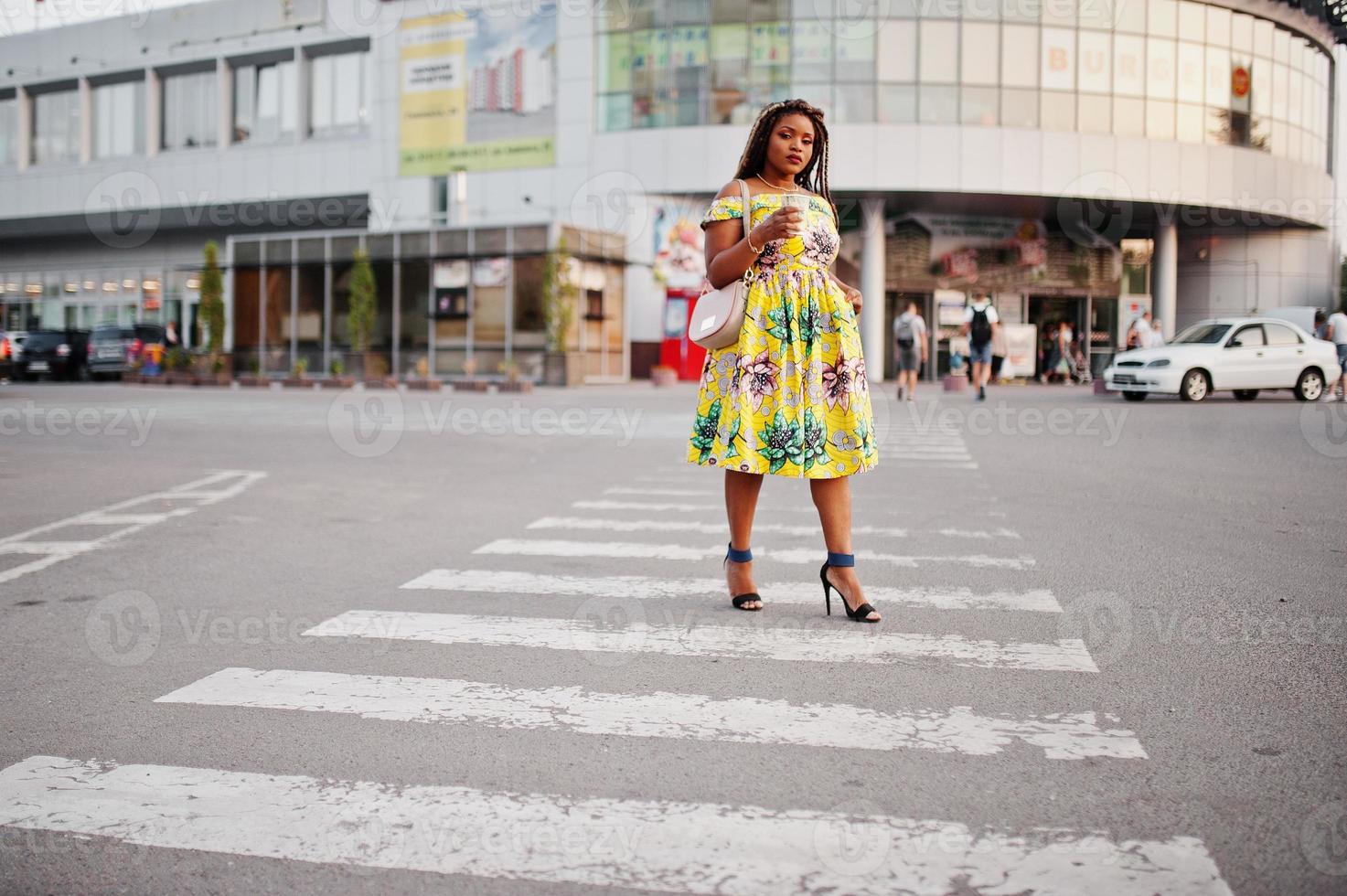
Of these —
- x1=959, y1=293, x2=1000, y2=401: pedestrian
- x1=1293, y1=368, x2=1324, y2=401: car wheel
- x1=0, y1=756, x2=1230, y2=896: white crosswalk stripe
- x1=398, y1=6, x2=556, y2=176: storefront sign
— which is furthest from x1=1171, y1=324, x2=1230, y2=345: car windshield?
x1=0, y1=756, x2=1230, y2=896: white crosswalk stripe

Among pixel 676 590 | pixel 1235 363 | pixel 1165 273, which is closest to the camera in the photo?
pixel 676 590

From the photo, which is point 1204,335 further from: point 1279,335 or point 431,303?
point 431,303

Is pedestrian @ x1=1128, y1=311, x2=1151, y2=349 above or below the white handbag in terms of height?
above

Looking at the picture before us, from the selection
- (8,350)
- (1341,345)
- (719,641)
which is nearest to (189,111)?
(8,350)

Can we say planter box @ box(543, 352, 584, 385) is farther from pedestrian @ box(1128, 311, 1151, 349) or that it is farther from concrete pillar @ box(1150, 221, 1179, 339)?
concrete pillar @ box(1150, 221, 1179, 339)

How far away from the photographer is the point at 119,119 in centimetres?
5031

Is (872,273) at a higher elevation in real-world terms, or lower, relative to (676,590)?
higher

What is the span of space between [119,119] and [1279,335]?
147 feet

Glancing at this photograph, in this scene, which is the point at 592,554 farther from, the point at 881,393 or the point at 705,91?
the point at 705,91

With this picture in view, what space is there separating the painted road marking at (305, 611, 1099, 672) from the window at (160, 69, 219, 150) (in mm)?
47657

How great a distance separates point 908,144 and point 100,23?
3416 centimetres

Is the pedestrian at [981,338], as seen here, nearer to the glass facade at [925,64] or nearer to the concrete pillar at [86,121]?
the glass facade at [925,64]

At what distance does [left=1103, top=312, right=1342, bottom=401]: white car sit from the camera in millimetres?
23688

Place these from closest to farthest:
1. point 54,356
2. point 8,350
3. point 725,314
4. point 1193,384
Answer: point 725,314 < point 1193,384 < point 8,350 < point 54,356
